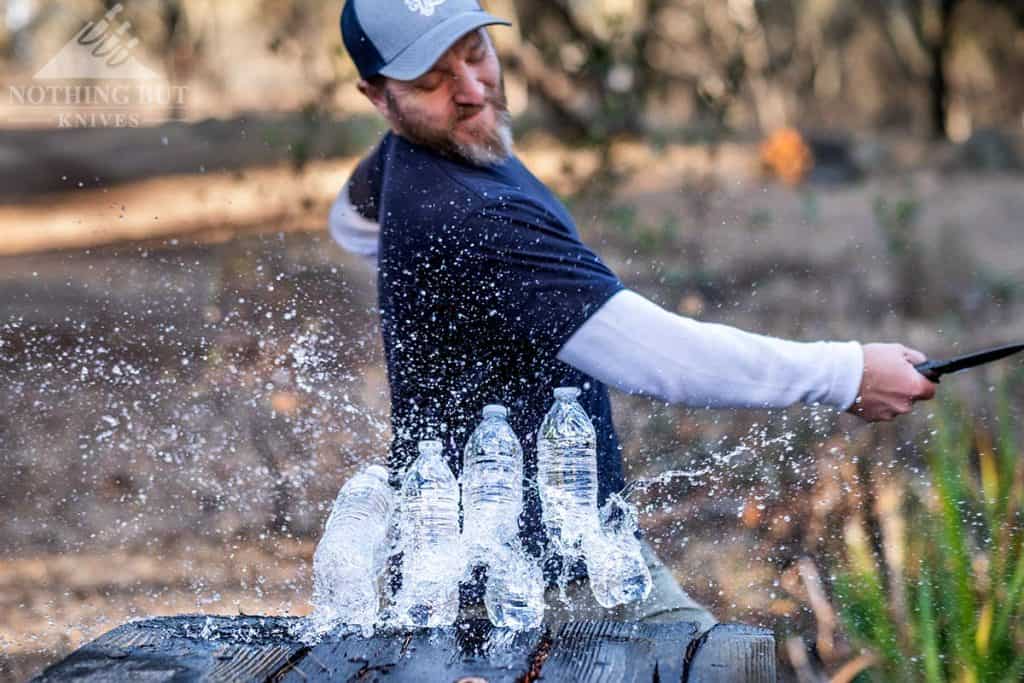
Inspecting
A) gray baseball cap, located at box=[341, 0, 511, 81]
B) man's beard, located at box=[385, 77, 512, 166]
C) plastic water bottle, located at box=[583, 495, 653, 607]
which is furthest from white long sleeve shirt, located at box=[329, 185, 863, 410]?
gray baseball cap, located at box=[341, 0, 511, 81]

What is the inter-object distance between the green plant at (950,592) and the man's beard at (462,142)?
1.37 metres

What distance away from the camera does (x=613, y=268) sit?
923 cm

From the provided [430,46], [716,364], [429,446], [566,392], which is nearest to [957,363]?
[716,364]

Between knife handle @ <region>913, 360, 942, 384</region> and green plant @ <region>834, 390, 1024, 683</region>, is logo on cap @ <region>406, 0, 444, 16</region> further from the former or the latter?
green plant @ <region>834, 390, 1024, 683</region>

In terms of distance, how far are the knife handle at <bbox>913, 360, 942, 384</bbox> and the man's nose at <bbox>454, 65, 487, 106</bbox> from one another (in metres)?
1.20

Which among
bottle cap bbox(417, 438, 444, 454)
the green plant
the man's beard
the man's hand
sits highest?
the man's beard

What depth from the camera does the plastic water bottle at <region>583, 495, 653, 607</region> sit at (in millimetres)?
2932

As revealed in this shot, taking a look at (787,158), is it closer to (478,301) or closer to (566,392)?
(566,392)

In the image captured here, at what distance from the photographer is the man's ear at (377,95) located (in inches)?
123

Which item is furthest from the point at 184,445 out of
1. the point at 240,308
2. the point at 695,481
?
the point at 695,481

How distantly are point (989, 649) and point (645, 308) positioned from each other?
4.20 ft

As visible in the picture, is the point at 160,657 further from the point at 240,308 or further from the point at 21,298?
the point at 21,298

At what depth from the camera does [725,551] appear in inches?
232

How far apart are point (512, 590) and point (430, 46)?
1278 mm
